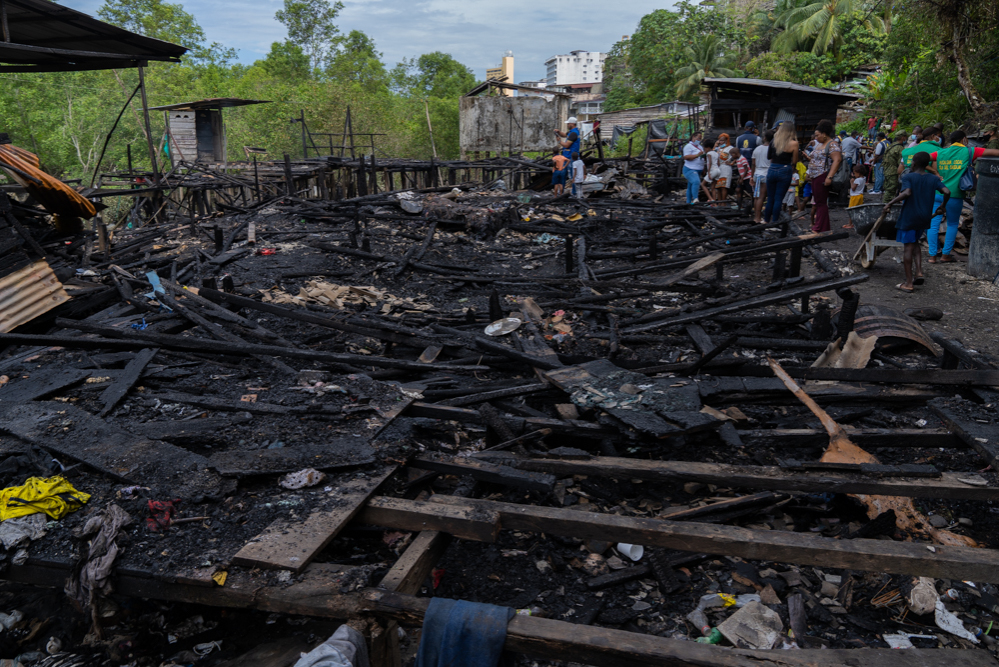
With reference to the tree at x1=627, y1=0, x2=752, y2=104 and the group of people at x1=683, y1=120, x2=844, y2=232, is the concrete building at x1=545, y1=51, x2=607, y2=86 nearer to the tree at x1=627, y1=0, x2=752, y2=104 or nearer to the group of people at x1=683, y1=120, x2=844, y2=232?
the tree at x1=627, y1=0, x2=752, y2=104

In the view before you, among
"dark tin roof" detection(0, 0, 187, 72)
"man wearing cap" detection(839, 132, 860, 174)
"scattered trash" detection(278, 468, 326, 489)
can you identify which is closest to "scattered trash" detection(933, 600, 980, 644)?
"scattered trash" detection(278, 468, 326, 489)

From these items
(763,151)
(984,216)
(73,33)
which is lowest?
(984,216)

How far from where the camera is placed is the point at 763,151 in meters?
11.4

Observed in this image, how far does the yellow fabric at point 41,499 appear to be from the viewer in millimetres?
3020

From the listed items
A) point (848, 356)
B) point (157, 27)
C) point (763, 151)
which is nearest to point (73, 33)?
point (848, 356)

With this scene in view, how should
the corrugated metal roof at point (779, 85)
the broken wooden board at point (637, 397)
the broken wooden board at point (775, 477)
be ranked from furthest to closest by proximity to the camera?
the corrugated metal roof at point (779, 85) < the broken wooden board at point (637, 397) < the broken wooden board at point (775, 477)

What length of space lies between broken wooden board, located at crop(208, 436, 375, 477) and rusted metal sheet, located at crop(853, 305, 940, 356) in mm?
4629

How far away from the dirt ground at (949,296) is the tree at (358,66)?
40.1 m

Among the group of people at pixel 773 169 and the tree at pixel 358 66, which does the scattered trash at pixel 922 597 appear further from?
the tree at pixel 358 66

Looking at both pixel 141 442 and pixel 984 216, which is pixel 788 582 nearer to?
pixel 141 442

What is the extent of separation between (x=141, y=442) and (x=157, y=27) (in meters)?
43.8

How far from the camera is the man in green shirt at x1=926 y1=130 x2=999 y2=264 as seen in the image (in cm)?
821

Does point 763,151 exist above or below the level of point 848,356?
above

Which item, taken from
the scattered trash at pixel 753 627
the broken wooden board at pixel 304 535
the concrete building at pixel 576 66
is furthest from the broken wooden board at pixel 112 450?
the concrete building at pixel 576 66
